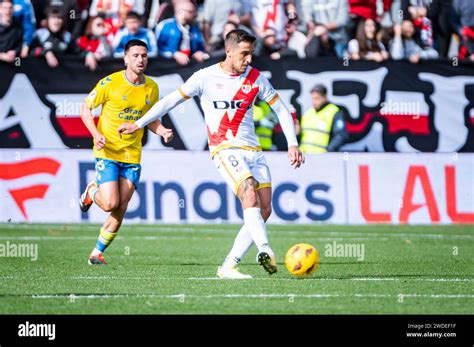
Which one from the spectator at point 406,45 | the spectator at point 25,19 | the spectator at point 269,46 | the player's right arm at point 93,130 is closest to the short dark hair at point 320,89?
the spectator at point 269,46

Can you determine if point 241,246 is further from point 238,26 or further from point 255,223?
point 238,26

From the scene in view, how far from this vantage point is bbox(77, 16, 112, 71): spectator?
66.5ft

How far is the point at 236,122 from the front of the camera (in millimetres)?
11898

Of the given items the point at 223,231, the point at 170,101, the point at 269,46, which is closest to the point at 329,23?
the point at 269,46

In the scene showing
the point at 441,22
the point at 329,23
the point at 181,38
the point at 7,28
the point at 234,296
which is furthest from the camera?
the point at 441,22

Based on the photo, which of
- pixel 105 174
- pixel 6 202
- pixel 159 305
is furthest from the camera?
pixel 6 202

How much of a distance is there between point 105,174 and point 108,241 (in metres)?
0.77

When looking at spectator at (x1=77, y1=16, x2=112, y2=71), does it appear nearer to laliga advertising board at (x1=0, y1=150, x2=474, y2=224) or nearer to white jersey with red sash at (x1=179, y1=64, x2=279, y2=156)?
laliga advertising board at (x1=0, y1=150, x2=474, y2=224)

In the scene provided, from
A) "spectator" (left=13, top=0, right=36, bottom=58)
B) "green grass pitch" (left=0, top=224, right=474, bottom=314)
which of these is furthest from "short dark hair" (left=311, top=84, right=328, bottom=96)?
"spectator" (left=13, top=0, right=36, bottom=58)

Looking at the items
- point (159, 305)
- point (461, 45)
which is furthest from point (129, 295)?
point (461, 45)

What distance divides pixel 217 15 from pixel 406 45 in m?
3.61

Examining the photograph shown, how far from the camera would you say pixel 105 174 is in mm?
13367

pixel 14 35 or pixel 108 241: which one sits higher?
pixel 14 35
